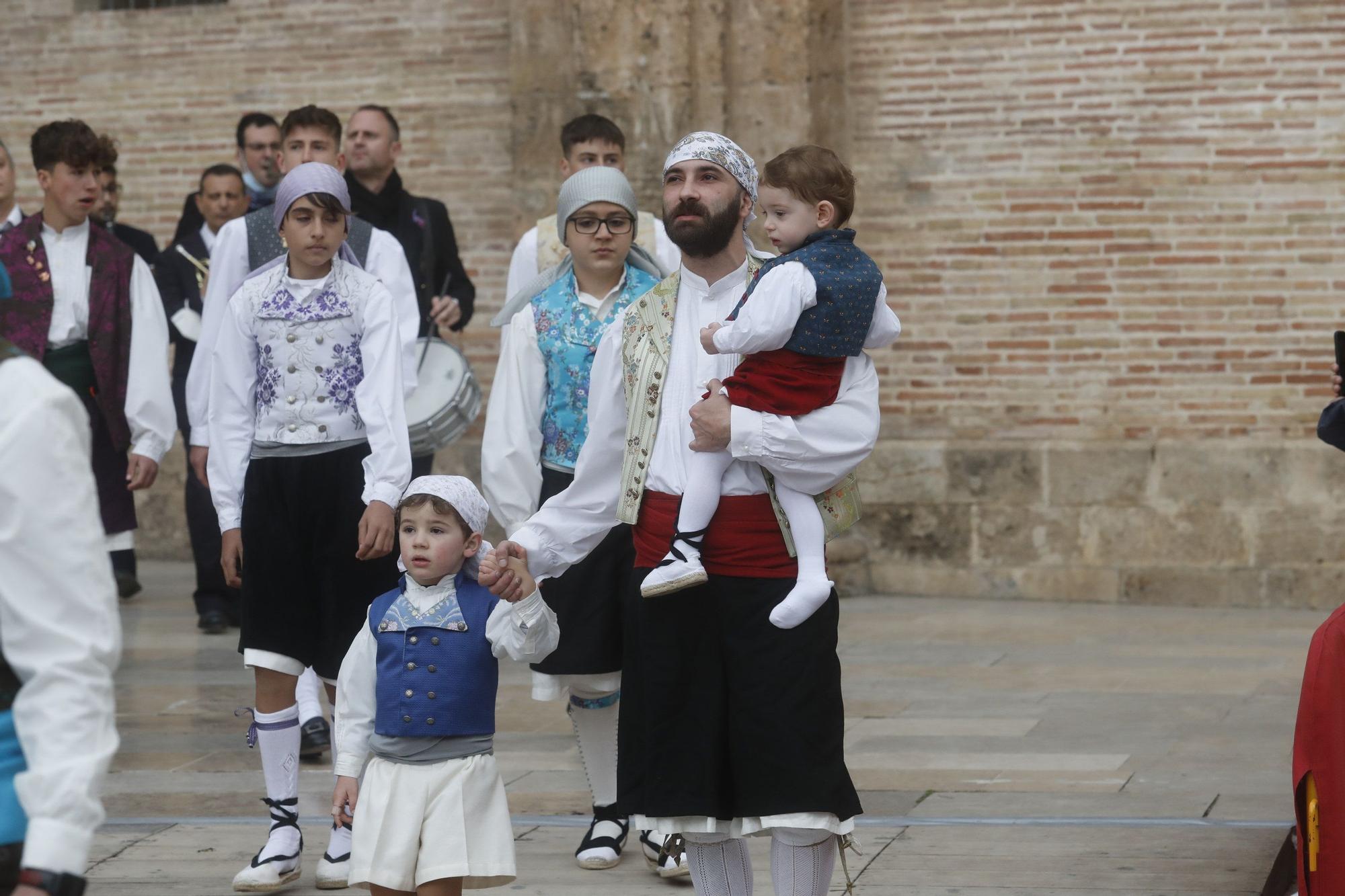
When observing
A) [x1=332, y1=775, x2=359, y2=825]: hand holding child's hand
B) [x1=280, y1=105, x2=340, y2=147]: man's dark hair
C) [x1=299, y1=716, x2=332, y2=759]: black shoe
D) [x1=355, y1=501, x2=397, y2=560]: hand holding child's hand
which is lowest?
[x1=299, y1=716, x2=332, y2=759]: black shoe

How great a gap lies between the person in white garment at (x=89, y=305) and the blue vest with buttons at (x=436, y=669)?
2.93 metres

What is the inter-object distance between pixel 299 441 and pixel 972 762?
107 inches

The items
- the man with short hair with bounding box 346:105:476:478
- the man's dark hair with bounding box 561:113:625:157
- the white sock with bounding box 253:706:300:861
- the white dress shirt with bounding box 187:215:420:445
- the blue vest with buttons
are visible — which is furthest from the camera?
the man with short hair with bounding box 346:105:476:478

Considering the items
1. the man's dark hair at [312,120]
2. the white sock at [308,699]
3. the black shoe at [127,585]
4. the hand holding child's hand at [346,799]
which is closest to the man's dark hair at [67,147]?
the man's dark hair at [312,120]

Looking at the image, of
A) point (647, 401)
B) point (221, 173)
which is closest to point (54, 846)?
point (647, 401)

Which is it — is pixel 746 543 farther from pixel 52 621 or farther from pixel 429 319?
pixel 429 319

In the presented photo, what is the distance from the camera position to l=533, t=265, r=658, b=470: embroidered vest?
571 cm

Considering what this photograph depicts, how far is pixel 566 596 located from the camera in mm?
Answer: 5574

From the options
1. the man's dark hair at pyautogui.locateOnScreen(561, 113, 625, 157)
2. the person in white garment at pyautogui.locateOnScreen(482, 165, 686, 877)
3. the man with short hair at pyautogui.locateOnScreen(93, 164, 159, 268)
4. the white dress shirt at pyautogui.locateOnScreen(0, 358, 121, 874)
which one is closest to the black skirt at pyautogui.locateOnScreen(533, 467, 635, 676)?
the person in white garment at pyautogui.locateOnScreen(482, 165, 686, 877)

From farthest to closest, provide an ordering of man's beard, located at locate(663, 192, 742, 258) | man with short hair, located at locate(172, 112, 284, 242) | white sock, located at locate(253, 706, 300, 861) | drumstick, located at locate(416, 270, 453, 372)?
man with short hair, located at locate(172, 112, 284, 242) < drumstick, located at locate(416, 270, 453, 372) < white sock, located at locate(253, 706, 300, 861) < man's beard, located at locate(663, 192, 742, 258)

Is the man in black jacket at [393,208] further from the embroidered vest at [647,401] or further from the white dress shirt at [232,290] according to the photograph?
the embroidered vest at [647,401]

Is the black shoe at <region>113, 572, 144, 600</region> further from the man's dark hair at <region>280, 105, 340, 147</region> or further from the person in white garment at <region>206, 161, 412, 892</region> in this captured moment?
the person in white garment at <region>206, 161, 412, 892</region>

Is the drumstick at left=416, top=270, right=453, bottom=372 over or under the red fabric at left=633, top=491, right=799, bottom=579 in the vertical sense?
over

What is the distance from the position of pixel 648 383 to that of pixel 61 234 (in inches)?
151
